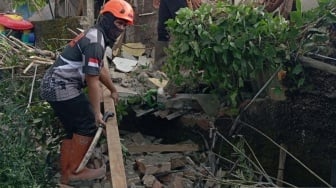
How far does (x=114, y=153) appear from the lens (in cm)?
455

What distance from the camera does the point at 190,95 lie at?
248 inches

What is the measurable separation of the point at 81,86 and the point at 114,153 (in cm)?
94

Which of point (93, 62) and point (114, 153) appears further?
point (93, 62)

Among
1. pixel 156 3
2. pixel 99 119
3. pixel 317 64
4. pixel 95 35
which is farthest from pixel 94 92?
pixel 156 3

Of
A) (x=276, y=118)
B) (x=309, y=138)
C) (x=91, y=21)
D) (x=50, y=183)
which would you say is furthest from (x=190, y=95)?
(x=91, y=21)

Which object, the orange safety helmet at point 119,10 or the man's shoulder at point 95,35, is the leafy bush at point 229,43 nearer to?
the orange safety helmet at point 119,10

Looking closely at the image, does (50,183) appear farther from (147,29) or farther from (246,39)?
(147,29)

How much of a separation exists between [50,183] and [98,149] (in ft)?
2.54

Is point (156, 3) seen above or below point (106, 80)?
above

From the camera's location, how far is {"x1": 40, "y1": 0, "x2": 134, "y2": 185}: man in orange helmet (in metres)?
4.93

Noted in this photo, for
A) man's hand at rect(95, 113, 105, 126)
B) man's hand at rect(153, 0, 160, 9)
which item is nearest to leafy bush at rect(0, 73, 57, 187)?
man's hand at rect(95, 113, 105, 126)

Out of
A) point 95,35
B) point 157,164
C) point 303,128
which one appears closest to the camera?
point 95,35

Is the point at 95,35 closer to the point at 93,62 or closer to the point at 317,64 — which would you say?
the point at 93,62

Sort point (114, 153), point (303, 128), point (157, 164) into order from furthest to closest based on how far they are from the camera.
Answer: point (157, 164) → point (303, 128) → point (114, 153)
